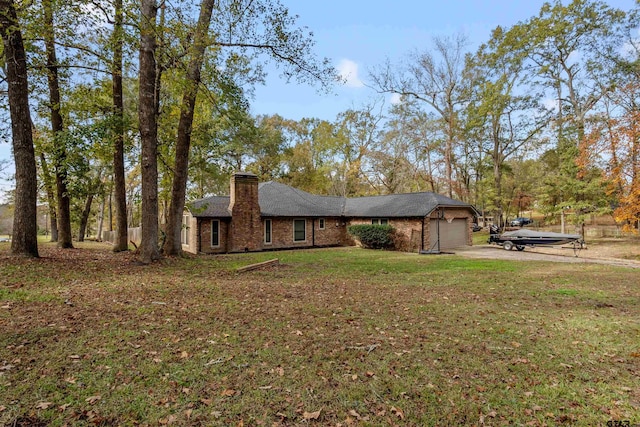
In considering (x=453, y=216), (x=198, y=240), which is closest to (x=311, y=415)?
(x=198, y=240)

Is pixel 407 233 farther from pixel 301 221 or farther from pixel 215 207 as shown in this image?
pixel 215 207

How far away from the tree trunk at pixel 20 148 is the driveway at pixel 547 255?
15.8 meters

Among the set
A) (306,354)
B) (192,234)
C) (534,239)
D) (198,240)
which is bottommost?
(306,354)

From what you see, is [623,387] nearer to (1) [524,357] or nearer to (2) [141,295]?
(1) [524,357]

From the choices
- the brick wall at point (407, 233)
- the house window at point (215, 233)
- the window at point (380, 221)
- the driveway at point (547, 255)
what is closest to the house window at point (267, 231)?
the house window at point (215, 233)

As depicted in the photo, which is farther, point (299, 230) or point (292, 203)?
point (292, 203)

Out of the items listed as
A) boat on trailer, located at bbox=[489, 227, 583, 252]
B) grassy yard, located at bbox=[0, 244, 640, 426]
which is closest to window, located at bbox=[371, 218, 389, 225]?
boat on trailer, located at bbox=[489, 227, 583, 252]

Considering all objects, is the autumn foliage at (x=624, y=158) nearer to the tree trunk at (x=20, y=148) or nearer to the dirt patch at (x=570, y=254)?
the dirt patch at (x=570, y=254)

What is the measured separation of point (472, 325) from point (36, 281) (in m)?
8.18

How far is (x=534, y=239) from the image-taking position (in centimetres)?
1698

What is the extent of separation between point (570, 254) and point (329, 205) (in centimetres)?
1349

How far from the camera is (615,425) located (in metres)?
2.73

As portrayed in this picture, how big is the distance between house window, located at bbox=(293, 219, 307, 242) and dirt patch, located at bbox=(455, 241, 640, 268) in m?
8.66

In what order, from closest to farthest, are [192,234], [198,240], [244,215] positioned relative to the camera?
[198,240]
[192,234]
[244,215]
